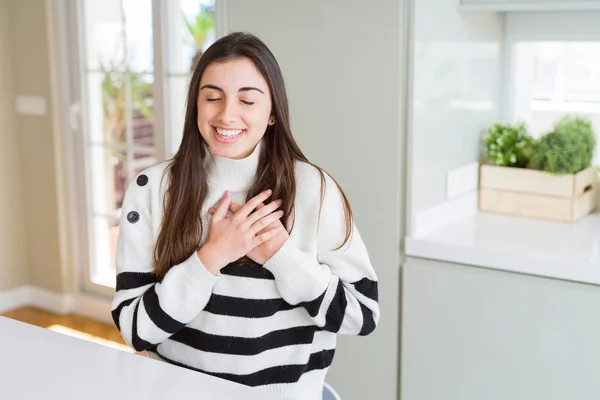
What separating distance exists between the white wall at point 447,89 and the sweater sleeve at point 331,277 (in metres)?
0.91

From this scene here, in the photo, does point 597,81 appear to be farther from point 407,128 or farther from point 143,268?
point 143,268

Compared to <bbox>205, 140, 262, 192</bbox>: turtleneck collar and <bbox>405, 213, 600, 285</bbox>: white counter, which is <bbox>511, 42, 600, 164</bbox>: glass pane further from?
<bbox>205, 140, 262, 192</bbox>: turtleneck collar

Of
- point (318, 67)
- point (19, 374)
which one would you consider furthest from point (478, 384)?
point (19, 374)

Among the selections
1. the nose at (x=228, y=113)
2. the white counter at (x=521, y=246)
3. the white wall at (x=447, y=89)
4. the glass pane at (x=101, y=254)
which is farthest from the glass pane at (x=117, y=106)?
the nose at (x=228, y=113)

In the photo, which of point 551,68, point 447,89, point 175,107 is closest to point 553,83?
point 551,68

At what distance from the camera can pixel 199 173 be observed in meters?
1.55

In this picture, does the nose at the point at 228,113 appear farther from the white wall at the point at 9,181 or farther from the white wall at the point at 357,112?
the white wall at the point at 9,181

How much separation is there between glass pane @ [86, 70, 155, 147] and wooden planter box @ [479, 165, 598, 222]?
193 centimetres

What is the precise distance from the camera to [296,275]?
4.89ft

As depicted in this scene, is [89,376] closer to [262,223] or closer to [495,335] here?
[262,223]

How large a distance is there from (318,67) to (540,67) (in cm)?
86

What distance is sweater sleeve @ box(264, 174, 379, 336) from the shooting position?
1494 mm

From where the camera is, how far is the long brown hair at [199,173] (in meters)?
1.51

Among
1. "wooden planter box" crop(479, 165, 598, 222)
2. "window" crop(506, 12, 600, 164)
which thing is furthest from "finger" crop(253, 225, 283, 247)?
"window" crop(506, 12, 600, 164)
